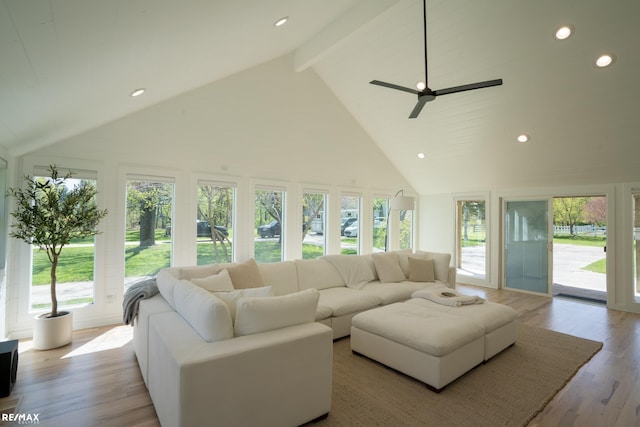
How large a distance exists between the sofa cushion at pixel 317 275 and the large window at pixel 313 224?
152 cm

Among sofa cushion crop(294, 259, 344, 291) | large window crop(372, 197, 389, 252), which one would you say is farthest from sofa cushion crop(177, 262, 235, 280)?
large window crop(372, 197, 389, 252)

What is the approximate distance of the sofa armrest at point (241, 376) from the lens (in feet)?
5.51

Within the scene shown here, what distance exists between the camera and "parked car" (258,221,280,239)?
18.3 feet

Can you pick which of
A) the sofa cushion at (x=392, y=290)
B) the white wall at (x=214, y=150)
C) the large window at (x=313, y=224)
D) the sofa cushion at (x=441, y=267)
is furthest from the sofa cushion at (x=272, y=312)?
the large window at (x=313, y=224)

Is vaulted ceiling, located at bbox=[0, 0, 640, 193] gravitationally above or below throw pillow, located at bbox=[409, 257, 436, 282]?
above

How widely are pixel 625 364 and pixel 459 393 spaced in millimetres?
2001

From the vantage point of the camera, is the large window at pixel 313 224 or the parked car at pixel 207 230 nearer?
the parked car at pixel 207 230

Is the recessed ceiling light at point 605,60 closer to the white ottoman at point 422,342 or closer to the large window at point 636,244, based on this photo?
the large window at point 636,244

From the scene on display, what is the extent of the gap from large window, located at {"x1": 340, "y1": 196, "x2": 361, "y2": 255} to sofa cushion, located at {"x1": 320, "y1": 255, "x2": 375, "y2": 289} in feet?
6.21

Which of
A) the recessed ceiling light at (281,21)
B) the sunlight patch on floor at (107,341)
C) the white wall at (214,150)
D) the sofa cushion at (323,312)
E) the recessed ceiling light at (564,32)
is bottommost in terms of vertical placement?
the sunlight patch on floor at (107,341)

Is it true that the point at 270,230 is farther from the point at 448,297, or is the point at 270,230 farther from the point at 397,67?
the point at 397,67

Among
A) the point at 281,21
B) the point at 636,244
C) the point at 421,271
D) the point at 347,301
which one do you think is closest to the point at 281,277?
the point at 347,301

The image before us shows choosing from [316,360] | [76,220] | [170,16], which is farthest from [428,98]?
[76,220]

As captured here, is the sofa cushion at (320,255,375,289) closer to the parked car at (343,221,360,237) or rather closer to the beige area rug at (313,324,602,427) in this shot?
the beige area rug at (313,324,602,427)
